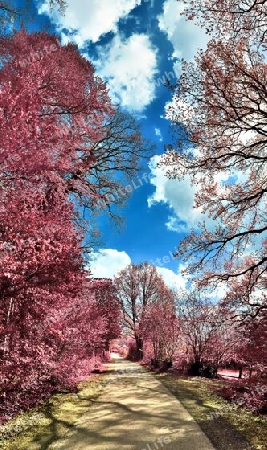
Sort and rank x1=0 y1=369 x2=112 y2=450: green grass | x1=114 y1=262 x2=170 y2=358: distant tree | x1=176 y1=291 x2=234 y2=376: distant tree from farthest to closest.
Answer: x1=114 y1=262 x2=170 y2=358: distant tree
x1=176 y1=291 x2=234 y2=376: distant tree
x1=0 y1=369 x2=112 y2=450: green grass

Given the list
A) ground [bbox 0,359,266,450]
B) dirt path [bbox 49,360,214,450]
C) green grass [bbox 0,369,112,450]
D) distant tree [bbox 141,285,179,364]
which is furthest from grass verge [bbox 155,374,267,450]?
Answer: distant tree [bbox 141,285,179,364]

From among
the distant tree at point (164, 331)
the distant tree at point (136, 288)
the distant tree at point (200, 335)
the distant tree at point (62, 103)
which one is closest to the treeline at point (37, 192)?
the distant tree at point (62, 103)

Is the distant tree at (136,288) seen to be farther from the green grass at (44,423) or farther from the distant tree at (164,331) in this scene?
the green grass at (44,423)

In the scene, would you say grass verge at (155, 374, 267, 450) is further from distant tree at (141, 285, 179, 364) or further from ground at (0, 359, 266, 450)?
distant tree at (141, 285, 179, 364)

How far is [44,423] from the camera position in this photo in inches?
316

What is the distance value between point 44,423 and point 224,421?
4.40 meters

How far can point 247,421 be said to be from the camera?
25.8 feet

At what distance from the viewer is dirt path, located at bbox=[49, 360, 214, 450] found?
6.23 m

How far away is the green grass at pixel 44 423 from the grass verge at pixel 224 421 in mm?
3167

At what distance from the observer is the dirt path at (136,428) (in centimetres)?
623

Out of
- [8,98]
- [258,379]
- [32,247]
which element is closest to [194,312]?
[258,379]

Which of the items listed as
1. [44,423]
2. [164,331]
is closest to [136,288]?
[164,331]

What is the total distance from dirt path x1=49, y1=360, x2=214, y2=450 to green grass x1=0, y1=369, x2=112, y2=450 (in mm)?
319

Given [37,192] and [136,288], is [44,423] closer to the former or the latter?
[37,192]
